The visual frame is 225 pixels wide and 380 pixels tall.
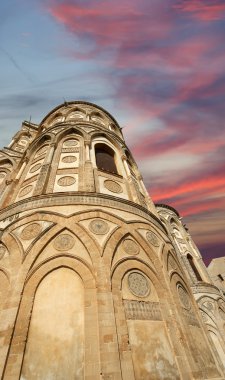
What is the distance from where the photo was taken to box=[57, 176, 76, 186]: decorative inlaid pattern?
1053cm

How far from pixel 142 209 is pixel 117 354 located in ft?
19.5

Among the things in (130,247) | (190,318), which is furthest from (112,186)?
(190,318)

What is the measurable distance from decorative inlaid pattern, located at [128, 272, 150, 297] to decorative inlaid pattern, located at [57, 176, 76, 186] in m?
4.94

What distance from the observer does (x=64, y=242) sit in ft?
25.7

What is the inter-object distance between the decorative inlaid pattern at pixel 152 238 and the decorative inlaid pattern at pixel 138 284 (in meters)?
1.68

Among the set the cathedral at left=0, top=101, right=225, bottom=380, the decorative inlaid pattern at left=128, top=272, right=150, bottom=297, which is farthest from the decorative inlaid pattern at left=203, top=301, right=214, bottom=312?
the decorative inlaid pattern at left=128, top=272, right=150, bottom=297

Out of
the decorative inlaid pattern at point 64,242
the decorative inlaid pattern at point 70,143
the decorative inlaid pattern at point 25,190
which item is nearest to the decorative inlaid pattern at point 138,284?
the decorative inlaid pattern at point 64,242

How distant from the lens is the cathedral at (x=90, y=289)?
18.3ft

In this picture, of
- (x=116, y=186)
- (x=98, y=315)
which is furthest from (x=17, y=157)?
(x=98, y=315)

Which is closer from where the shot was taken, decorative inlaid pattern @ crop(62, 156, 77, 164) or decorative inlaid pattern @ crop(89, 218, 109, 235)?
decorative inlaid pattern @ crop(89, 218, 109, 235)

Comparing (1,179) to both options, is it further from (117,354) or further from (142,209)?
(117,354)

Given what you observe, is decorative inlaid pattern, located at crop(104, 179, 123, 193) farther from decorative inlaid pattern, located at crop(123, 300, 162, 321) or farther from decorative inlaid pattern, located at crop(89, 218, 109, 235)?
decorative inlaid pattern, located at crop(123, 300, 162, 321)

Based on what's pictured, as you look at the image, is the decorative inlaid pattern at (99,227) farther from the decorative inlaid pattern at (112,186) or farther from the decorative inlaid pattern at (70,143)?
the decorative inlaid pattern at (70,143)

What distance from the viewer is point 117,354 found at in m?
5.53
